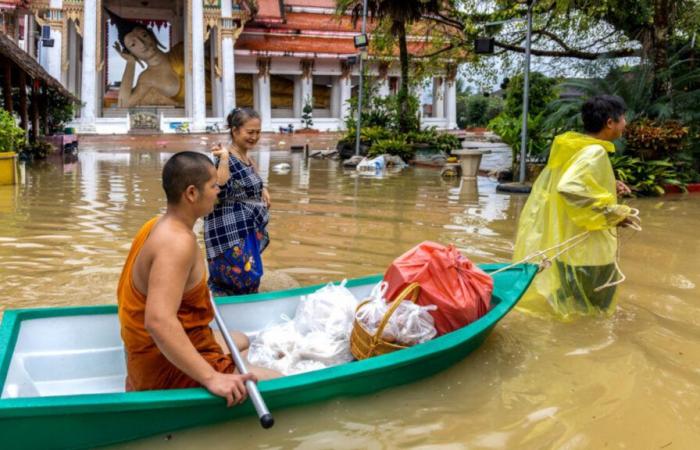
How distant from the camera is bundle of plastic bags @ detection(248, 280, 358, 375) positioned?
3.55 m

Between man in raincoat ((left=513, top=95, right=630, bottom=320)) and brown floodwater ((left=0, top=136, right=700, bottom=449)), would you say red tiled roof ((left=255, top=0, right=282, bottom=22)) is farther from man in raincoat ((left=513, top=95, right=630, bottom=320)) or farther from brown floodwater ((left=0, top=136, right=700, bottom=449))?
man in raincoat ((left=513, top=95, right=630, bottom=320))

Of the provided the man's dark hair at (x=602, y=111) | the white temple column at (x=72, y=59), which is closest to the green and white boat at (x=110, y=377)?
the man's dark hair at (x=602, y=111)

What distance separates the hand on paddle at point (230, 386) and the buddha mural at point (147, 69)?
32.5 metres

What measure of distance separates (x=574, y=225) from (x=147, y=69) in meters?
32.5

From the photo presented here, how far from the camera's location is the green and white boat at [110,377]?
245 cm

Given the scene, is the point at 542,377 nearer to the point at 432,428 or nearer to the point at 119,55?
the point at 432,428

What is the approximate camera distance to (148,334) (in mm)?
2580

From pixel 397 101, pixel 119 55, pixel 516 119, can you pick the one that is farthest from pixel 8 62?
pixel 119 55

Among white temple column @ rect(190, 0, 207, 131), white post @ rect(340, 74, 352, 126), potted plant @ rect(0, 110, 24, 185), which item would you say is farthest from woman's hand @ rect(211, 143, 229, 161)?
white post @ rect(340, 74, 352, 126)

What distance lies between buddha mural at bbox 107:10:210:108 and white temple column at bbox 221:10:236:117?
313 cm

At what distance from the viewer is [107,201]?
988cm

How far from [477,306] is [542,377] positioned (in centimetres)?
53

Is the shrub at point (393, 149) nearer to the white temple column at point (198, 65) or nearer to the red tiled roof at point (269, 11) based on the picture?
the white temple column at point (198, 65)

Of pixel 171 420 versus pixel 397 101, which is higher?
pixel 397 101
